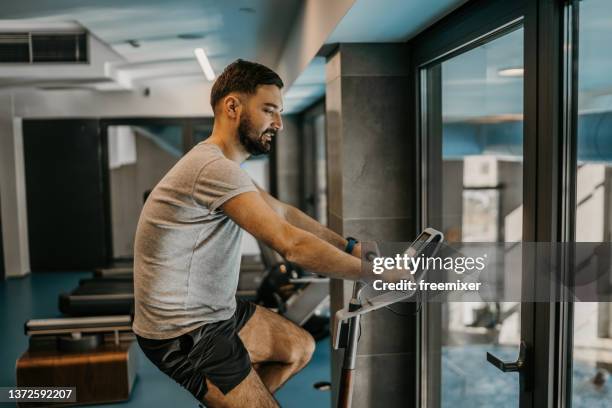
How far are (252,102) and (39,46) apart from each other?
17.3 ft

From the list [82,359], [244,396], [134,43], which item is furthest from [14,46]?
[244,396]

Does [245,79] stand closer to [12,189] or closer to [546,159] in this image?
[546,159]

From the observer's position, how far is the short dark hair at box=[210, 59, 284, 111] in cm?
186

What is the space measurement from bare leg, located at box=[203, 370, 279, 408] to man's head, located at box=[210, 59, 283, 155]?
2.39ft

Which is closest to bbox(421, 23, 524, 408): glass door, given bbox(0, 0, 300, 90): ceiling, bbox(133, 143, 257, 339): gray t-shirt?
bbox(133, 143, 257, 339): gray t-shirt

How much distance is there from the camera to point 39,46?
6.27 m

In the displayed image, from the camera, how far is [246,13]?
14.8ft

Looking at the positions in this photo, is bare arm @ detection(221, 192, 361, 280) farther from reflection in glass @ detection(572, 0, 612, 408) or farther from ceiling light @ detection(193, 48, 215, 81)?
ceiling light @ detection(193, 48, 215, 81)

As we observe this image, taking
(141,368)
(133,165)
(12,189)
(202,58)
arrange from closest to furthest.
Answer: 1. (141,368)
2. (202,58)
3. (12,189)
4. (133,165)

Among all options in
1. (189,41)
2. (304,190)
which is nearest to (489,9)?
(189,41)

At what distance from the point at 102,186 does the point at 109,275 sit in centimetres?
224

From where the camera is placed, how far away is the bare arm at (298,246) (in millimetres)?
1639

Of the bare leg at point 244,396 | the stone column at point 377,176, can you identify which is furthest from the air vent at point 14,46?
the bare leg at point 244,396

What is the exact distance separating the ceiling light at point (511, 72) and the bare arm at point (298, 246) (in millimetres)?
1002
